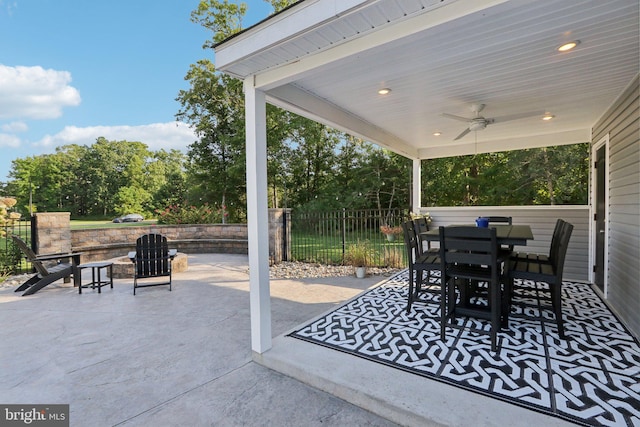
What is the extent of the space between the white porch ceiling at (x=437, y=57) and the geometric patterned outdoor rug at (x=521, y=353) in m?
2.30

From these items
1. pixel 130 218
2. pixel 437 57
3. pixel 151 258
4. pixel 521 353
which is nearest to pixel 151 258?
pixel 151 258

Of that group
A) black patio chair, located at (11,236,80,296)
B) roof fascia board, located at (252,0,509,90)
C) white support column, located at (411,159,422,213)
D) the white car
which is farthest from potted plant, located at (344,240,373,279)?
the white car

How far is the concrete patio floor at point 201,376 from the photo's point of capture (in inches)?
71.7

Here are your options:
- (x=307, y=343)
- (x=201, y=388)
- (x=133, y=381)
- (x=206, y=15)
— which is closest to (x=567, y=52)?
(x=307, y=343)

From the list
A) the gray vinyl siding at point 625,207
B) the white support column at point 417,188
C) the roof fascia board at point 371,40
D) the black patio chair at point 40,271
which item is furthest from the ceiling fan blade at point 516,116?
the black patio chair at point 40,271

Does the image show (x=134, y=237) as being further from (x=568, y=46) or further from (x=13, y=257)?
(x=568, y=46)

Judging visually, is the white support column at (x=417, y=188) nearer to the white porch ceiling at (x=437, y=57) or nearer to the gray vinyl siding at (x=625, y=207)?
the white porch ceiling at (x=437, y=57)

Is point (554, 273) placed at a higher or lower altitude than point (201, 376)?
higher

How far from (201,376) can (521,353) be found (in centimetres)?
260

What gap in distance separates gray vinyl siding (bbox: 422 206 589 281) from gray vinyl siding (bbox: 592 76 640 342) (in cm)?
130

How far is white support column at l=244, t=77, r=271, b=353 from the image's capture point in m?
2.52

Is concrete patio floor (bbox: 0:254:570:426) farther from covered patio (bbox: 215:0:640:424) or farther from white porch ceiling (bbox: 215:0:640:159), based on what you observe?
white porch ceiling (bbox: 215:0:640:159)

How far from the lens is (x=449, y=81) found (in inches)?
120

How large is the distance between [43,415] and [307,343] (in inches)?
73.1
